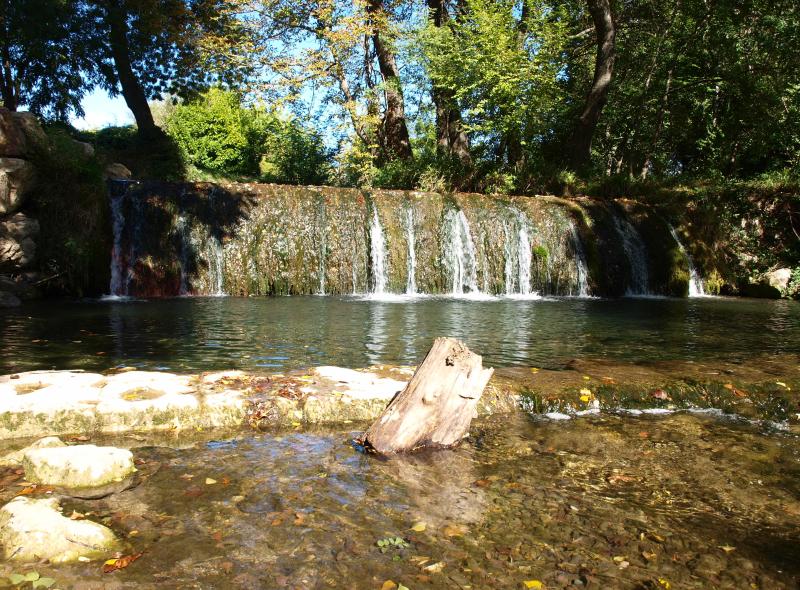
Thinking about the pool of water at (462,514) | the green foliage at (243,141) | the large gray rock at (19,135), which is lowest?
the pool of water at (462,514)

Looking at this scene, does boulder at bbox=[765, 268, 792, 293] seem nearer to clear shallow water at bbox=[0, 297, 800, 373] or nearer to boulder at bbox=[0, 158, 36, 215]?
clear shallow water at bbox=[0, 297, 800, 373]

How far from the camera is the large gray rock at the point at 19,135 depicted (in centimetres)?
1220

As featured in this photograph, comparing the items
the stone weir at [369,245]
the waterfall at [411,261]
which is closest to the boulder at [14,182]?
the stone weir at [369,245]

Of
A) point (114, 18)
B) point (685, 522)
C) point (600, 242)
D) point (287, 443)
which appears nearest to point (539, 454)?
point (685, 522)

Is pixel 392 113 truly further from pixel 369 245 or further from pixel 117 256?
pixel 117 256

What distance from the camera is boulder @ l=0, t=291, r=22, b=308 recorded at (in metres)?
11.3

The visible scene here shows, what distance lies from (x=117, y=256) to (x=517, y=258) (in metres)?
9.27

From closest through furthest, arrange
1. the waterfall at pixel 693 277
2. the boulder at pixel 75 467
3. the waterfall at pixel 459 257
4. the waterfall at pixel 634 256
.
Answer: the boulder at pixel 75 467 → the waterfall at pixel 459 257 → the waterfall at pixel 634 256 → the waterfall at pixel 693 277

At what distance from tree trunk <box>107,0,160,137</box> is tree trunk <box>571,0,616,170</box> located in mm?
14135

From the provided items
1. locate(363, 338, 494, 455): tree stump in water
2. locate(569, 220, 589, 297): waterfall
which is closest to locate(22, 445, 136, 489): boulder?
locate(363, 338, 494, 455): tree stump in water

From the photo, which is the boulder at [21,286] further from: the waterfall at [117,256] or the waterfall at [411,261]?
the waterfall at [411,261]

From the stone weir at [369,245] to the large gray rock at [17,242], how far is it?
5.47 feet

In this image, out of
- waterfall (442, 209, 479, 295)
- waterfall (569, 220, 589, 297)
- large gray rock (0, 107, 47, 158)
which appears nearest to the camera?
large gray rock (0, 107, 47, 158)

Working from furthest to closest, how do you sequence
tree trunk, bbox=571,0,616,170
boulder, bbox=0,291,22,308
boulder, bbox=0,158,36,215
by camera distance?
tree trunk, bbox=571,0,616,170 → boulder, bbox=0,158,36,215 → boulder, bbox=0,291,22,308
